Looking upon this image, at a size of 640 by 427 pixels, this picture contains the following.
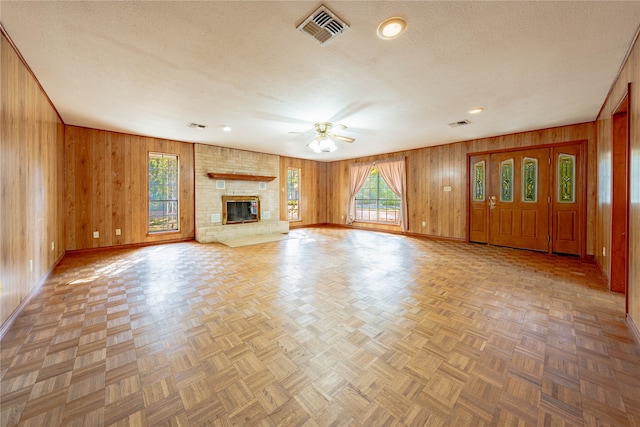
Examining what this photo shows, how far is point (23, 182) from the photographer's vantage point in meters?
2.46

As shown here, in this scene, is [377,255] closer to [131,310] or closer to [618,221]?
[618,221]

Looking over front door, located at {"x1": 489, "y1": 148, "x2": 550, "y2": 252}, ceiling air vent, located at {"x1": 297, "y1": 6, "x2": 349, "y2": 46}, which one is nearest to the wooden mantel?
ceiling air vent, located at {"x1": 297, "y1": 6, "x2": 349, "y2": 46}

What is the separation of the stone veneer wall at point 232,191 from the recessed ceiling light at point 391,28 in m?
5.36

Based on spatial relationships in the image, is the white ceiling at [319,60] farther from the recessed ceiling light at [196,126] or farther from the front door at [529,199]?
the front door at [529,199]

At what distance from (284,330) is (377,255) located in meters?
2.90

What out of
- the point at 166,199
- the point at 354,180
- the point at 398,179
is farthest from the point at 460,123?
the point at 166,199

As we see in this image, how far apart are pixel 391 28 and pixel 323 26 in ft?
1.74

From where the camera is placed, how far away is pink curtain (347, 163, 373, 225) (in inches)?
317

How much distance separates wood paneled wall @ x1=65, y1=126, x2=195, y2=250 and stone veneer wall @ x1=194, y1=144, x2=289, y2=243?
66 cm

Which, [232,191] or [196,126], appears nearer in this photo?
[196,126]

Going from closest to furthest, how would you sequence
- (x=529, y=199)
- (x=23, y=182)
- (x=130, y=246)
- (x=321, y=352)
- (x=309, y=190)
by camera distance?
(x=321, y=352) → (x=23, y=182) → (x=529, y=199) → (x=130, y=246) → (x=309, y=190)

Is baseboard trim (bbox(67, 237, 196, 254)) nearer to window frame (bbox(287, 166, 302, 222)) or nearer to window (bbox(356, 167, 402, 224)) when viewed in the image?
window frame (bbox(287, 166, 302, 222))

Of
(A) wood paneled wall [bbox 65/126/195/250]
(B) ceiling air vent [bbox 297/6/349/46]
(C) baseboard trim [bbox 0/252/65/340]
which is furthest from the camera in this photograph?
(A) wood paneled wall [bbox 65/126/195/250]

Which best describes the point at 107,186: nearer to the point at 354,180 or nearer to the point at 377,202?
the point at 354,180
